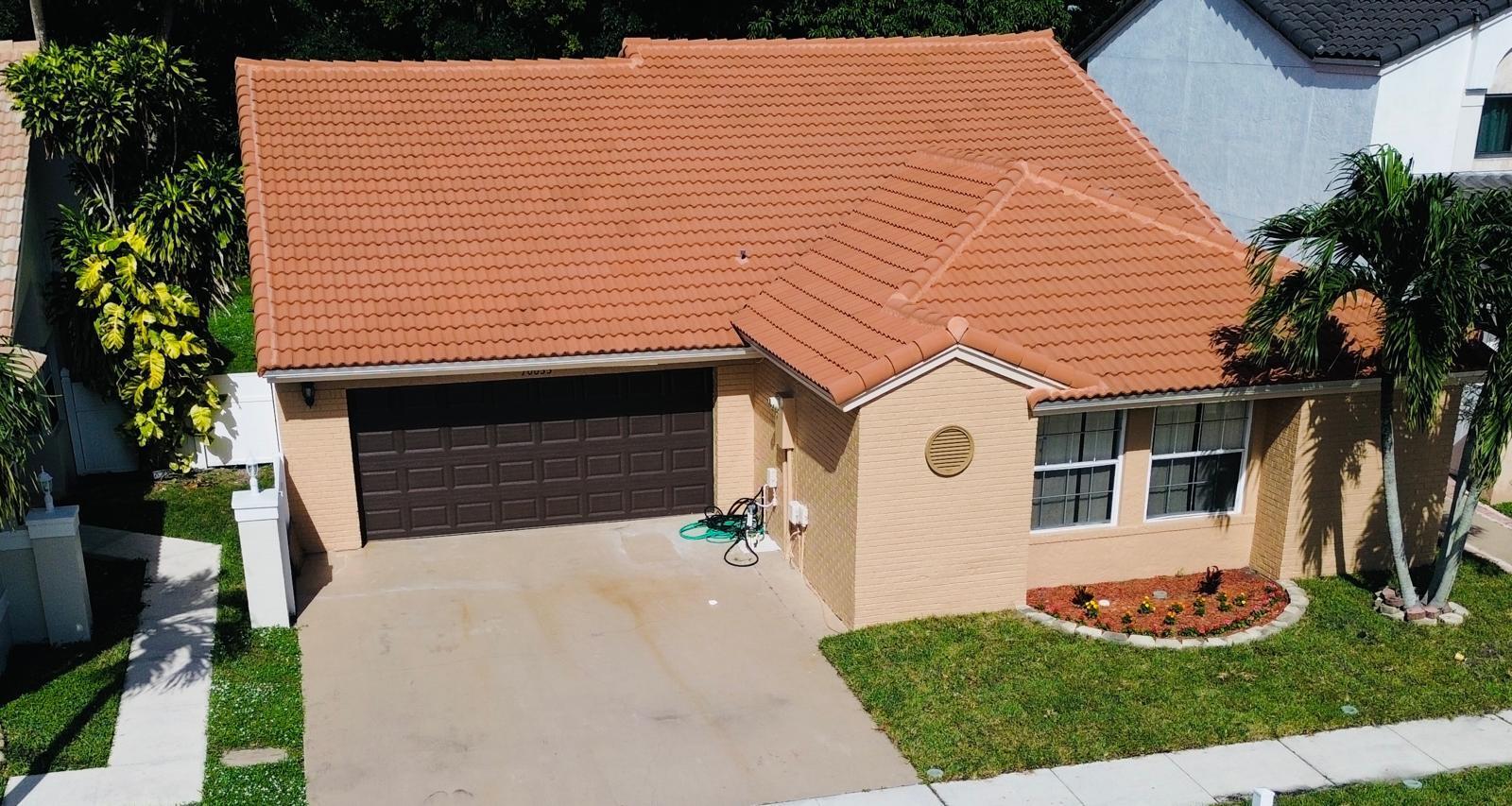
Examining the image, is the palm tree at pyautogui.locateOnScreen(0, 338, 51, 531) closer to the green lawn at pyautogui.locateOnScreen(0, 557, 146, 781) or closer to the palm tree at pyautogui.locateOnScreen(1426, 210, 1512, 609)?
the green lawn at pyautogui.locateOnScreen(0, 557, 146, 781)

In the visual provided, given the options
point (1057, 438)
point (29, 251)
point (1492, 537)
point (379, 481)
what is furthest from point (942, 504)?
point (29, 251)

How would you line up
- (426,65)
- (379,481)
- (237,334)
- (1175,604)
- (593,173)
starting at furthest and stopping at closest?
(237,334) → (426,65) → (593,173) → (379,481) → (1175,604)

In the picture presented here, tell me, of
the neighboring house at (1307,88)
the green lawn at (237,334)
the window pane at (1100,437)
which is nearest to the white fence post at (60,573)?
the green lawn at (237,334)

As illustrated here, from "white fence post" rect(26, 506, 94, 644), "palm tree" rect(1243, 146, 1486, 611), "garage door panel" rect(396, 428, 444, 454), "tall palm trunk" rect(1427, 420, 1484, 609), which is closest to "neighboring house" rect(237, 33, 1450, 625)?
"garage door panel" rect(396, 428, 444, 454)

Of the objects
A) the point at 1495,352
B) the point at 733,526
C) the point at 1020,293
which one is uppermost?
the point at 1020,293

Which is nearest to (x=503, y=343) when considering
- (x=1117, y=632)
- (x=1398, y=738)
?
(x=1117, y=632)

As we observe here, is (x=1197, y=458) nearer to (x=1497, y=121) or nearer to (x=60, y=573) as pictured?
(x=1497, y=121)

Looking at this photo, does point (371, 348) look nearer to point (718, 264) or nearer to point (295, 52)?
point (718, 264)
